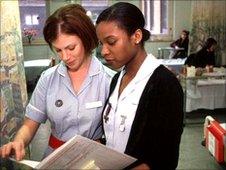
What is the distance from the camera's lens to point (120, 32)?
3.28 ft

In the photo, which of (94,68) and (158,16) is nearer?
(94,68)

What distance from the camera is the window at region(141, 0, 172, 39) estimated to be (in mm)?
7344

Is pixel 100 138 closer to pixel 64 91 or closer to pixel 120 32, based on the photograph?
pixel 64 91

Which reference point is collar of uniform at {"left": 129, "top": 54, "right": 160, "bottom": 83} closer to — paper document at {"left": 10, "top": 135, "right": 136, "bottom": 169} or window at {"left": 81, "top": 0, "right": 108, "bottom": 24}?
paper document at {"left": 10, "top": 135, "right": 136, "bottom": 169}

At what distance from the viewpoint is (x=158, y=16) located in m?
7.56

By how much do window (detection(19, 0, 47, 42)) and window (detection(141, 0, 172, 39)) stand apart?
2.21 m

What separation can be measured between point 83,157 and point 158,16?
6932mm

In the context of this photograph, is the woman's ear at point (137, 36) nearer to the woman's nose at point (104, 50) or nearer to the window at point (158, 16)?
the woman's nose at point (104, 50)

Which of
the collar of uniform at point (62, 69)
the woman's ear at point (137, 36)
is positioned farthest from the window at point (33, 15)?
the woman's ear at point (137, 36)

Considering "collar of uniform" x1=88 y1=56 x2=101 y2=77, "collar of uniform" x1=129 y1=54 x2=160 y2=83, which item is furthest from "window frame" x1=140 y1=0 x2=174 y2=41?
"collar of uniform" x1=129 y1=54 x2=160 y2=83

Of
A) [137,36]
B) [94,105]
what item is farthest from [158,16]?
[137,36]

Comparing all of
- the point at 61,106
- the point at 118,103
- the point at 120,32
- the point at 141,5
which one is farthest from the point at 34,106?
the point at 141,5

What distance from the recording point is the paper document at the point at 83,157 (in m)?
0.91

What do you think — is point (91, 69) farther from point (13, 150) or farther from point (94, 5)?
point (94, 5)
